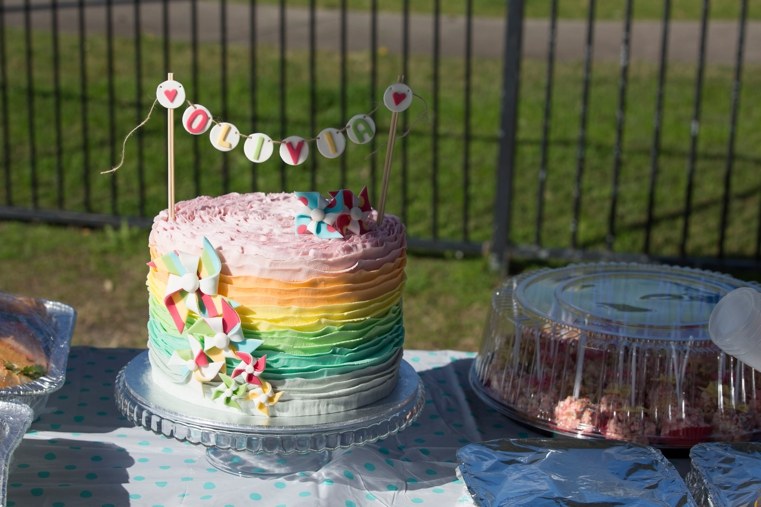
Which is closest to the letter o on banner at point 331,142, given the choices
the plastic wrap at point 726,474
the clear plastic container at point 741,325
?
the clear plastic container at point 741,325

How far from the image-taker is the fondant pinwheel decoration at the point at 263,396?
175 cm

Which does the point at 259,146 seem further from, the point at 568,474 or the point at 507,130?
the point at 507,130

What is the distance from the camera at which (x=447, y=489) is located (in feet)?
6.21

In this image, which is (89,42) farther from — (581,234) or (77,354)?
(77,354)

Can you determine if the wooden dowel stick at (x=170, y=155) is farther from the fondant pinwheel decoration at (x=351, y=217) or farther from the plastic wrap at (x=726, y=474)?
the plastic wrap at (x=726, y=474)

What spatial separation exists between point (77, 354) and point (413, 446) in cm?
88

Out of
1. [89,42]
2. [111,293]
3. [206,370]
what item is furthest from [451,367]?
[89,42]

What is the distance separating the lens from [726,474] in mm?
1747

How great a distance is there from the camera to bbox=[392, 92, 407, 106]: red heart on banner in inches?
72.4

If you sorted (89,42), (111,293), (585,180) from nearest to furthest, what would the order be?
1. (111,293)
2. (585,180)
3. (89,42)

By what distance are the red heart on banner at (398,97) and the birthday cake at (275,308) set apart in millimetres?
183

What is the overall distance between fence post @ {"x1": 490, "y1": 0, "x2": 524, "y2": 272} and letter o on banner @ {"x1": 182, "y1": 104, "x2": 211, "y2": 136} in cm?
330

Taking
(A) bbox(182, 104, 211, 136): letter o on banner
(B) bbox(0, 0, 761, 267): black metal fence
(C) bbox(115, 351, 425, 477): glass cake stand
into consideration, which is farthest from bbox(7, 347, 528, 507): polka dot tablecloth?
(B) bbox(0, 0, 761, 267): black metal fence

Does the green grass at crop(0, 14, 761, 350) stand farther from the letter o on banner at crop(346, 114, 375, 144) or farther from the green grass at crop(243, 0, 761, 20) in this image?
the letter o on banner at crop(346, 114, 375, 144)
